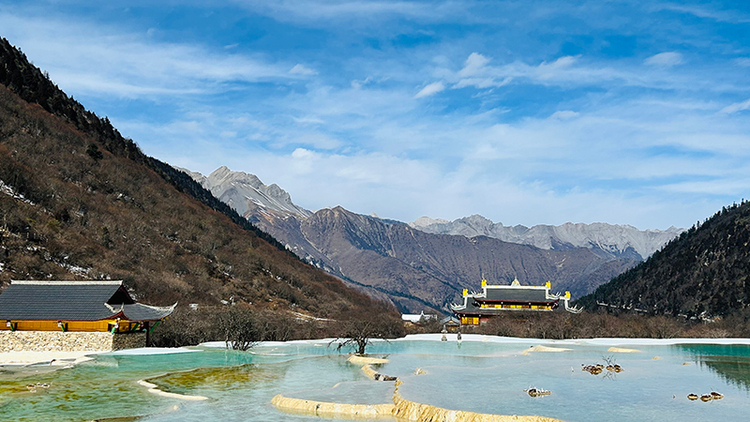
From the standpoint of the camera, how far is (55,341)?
40312 millimetres

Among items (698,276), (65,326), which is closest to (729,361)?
(65,326)

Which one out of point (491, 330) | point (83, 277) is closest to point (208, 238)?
point (83, 277)

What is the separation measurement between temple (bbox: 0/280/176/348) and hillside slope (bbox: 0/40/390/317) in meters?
11.5

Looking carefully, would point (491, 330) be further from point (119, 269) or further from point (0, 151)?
point (0, 151)

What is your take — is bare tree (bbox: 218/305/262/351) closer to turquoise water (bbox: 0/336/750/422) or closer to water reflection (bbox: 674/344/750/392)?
turquoise water (bbox: 0/336/750/422)

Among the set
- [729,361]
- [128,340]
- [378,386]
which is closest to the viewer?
[378,386]

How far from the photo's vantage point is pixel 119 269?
69.2 metres

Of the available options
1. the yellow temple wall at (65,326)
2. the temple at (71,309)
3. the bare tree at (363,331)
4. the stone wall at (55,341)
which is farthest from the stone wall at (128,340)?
the bare tree at (363,331)

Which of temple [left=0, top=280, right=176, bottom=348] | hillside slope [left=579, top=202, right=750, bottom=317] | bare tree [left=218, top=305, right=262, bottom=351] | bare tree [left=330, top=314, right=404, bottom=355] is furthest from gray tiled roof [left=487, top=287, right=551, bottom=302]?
temple [left=0, top=280, right=176, bottom=348]

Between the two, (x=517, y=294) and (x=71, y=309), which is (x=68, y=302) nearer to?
(x=71, y=309)

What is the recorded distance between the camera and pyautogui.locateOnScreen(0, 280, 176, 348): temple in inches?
1596

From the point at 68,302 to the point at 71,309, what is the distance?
100cm

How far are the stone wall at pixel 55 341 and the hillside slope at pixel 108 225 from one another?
45.0ft

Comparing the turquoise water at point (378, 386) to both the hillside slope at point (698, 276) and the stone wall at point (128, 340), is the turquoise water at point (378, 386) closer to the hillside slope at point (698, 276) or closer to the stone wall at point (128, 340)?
the stone wall at point (128, 340)
